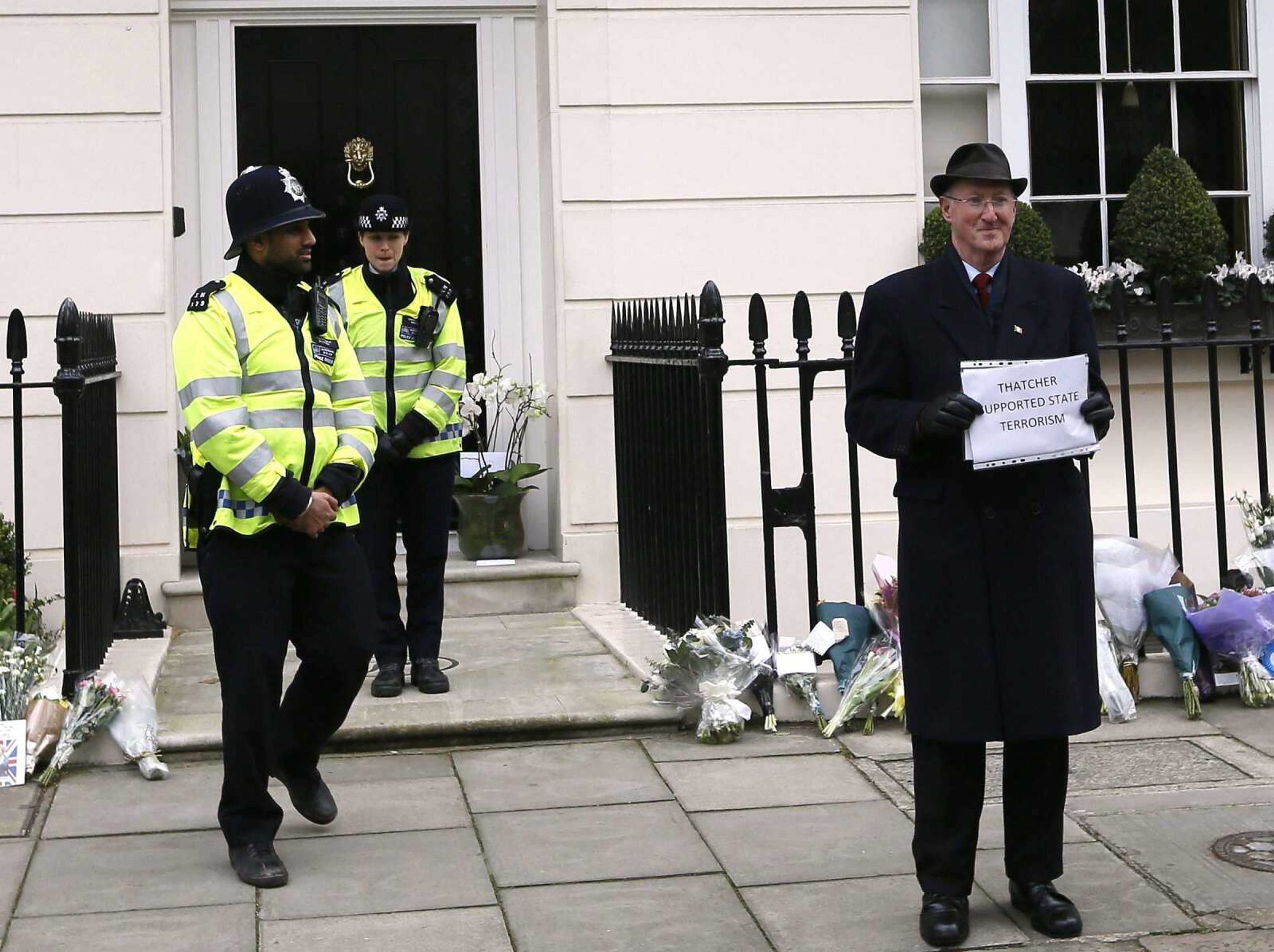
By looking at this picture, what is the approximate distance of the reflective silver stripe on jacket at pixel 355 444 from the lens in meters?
4.88

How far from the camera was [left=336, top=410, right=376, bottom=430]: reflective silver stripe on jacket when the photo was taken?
16.1ft

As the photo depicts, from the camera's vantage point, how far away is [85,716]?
5871 millimetres

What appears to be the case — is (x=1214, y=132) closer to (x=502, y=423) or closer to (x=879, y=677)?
(x=502, y=423)

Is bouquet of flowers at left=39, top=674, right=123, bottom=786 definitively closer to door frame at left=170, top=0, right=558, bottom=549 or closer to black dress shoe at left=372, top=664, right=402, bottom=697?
black dress shoe at left=372, top=664, right=402, bottom=697

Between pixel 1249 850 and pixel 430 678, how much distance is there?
3.09 metres

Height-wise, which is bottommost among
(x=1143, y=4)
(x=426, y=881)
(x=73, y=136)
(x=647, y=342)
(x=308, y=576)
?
(x=426, y=881)

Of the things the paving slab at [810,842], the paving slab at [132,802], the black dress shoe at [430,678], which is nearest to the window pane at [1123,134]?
the black dress shoe at [430,678]

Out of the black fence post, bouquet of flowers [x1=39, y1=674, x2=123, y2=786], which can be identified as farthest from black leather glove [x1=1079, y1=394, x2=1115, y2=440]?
the black fence post

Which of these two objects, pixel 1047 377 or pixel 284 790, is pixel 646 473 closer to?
pixel 284 790

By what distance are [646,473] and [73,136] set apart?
3120mm

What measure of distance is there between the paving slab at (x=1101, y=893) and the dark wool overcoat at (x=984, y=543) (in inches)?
19.0

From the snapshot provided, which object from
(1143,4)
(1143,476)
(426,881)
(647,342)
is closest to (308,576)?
(426,881)

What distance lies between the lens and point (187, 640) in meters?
8.00

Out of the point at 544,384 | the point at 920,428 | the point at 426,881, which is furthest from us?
the point at 544,384
